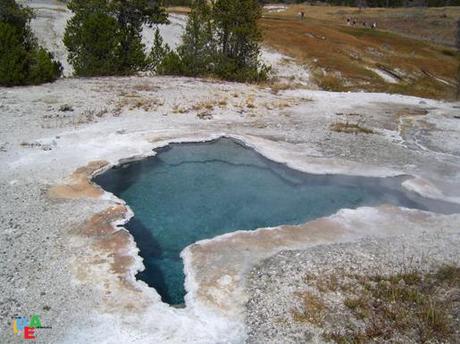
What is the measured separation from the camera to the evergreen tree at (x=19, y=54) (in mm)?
26266

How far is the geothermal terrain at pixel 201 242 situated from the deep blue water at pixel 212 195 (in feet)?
1.63

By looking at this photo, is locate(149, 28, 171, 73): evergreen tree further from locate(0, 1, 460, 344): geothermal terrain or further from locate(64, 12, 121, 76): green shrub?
locate(0, 1, 460, 344): geothermal terrain

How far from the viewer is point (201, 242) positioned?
12672 mm

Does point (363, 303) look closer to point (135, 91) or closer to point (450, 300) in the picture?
point (450, 300)

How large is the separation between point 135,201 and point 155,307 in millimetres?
6031

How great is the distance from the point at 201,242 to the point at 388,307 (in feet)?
16.0

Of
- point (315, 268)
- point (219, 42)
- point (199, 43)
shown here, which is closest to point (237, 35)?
point (219, 42)

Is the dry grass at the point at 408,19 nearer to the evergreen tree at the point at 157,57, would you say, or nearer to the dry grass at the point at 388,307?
the evergreen tree at the point at 157,57

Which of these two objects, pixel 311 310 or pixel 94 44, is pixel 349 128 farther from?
pixel 94 44

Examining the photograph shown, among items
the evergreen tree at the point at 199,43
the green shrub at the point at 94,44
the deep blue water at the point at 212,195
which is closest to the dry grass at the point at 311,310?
the deep blue water at the point at 212,195

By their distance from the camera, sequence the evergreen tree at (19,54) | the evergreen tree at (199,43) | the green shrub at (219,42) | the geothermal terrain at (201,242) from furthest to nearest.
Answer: the evergreen tree at (199,43), the green shrub at (219,42), the evergreen tree at (19,54), the geothermal terrain at (201,242)

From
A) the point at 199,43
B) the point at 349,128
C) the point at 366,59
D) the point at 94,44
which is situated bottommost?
the point at 349,128

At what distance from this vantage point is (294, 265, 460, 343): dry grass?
940cm

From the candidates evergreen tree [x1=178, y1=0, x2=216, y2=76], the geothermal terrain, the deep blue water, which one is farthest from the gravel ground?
evergreen tree [x1=178, y1=0, x2=216, y2=76]
